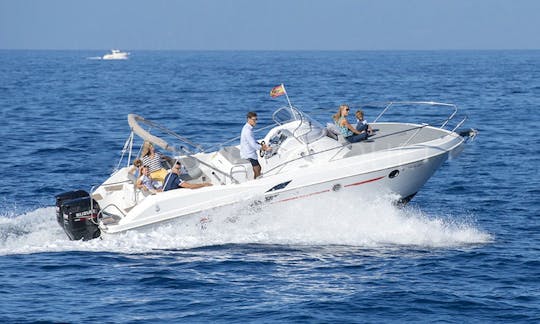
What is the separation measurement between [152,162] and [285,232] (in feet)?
10.7

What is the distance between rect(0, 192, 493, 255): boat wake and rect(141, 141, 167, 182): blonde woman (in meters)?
1.60

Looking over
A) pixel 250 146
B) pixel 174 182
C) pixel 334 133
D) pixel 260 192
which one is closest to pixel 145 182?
pixel 174 182

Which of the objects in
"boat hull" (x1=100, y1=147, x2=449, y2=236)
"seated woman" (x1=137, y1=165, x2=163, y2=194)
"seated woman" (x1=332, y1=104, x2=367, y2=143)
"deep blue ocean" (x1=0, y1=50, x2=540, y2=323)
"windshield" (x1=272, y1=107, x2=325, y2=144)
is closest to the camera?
"deep blue ocean" (x1=0, y1=50, x2=540, y2=323)

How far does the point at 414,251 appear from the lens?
15039 mm

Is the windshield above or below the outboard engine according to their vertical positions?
above

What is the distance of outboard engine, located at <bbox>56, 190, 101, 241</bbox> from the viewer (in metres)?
15.4

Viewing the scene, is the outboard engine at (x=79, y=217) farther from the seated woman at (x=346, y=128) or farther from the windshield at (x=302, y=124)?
the seated woman at (x=346, y=128)

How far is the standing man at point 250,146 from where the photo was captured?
15.8 meters

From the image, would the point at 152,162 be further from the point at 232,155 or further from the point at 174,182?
the point at 232,155

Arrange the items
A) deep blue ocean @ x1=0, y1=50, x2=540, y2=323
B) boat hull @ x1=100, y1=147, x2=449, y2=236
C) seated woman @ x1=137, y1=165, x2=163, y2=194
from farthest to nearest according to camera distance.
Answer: seated woman @ x1=137, y1=165, x2=163, y2=194
boat hull @ x1=100, y1=147, x2=449, y2=236
deep blue ocean @ x1=0, y1=50, x2=540, y2=323

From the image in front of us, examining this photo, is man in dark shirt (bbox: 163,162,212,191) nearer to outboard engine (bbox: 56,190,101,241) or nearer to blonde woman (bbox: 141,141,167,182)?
blonde woman (bbox: 141,141,167,182)

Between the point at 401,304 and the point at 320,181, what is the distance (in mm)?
3671

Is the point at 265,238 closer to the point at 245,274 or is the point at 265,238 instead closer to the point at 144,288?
the point at 245,274

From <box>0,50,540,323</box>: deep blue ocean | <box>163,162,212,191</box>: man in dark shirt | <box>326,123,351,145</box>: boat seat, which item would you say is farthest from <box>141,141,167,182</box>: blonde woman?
<box>326,123,351,145</box>: boat seat
